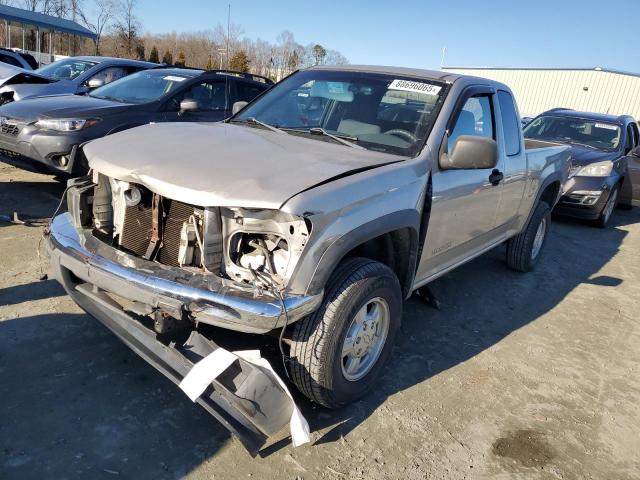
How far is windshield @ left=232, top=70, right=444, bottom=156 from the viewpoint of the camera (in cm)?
345

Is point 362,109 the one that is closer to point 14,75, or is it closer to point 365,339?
point 365,339

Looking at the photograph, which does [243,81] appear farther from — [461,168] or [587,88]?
[587,88]

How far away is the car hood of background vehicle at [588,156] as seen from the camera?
8453 mm

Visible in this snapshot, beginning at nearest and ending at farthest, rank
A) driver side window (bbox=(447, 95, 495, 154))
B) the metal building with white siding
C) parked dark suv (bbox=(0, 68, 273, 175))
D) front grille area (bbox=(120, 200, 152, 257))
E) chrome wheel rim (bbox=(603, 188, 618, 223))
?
front grille area (bbox=(120, 200, 152, 257)), driver side window (bbox=(447, 95, 495, 154)), parked dark suv (bbox=(0, 68, 273, 175)), chrome wheel rim (bbox=(603, 188, 618, 223)), the metal building with white siding

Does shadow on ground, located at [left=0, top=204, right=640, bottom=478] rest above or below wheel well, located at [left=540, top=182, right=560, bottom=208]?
below

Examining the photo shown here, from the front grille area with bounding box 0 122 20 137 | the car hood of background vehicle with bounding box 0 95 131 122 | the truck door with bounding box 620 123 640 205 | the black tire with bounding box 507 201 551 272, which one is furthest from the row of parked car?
the truck door with bounding box 620 123 640 205

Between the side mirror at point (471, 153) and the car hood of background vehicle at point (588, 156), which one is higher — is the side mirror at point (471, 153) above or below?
above

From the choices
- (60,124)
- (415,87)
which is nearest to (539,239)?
(415,87)

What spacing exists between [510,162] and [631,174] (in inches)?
250

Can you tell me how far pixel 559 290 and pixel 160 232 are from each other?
4442 millimetres

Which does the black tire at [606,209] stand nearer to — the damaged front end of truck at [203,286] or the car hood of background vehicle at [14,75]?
the damaged front end of truck at [203,286]

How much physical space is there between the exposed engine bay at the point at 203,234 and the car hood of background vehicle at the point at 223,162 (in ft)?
0.36

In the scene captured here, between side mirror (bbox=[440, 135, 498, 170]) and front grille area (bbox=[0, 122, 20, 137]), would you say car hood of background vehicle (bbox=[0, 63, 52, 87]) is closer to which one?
front grille area (bbox=[0, 122, 20, 137])

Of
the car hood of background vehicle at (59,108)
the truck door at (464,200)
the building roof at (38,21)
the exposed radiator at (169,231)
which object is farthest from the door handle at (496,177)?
the building roof at (38,21)
